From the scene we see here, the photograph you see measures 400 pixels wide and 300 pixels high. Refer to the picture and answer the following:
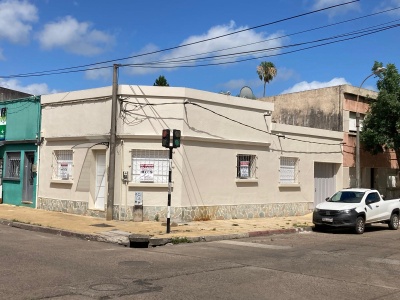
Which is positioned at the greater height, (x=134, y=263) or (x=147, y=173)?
(x=147, y=173)

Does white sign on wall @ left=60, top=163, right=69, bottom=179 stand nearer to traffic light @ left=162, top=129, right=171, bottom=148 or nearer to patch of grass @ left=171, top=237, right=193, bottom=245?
traffic light @ left=162, top=129, right=171, bottom=148

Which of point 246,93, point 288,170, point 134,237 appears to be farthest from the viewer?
point 246,93

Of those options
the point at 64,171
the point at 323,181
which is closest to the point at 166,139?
the point at 64,171

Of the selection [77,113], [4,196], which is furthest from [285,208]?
[4,196]

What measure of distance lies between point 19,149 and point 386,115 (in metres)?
18.5

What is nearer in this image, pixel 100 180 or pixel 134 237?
pixel 134 237

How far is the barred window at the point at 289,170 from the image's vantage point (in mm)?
20531

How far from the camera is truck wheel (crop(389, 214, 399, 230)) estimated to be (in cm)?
1794

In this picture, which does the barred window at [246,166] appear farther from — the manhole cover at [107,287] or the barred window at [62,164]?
the manhole cover at [107,287]

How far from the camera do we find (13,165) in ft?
68.6

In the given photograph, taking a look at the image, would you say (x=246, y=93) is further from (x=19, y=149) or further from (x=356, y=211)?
(x=19, y=149)

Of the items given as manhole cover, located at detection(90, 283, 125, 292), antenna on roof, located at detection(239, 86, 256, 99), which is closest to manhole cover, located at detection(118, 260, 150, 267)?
manhole cover, located at detection(90, 283, 125, 292)

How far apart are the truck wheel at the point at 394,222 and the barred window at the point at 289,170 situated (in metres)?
4.66

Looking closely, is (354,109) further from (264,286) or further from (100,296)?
(100,296)
